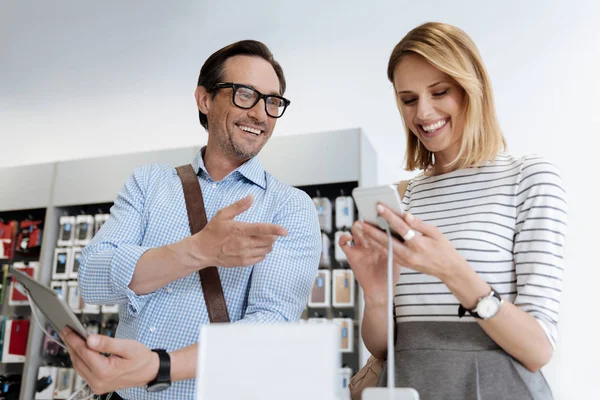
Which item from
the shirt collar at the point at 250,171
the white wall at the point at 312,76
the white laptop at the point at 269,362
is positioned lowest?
the white laptop at the point at 269,362

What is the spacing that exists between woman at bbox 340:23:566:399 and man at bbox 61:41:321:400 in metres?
0.31

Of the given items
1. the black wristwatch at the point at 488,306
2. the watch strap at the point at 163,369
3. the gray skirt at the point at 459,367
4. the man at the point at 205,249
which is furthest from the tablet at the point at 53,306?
the black wristwatch at the point at 488,306

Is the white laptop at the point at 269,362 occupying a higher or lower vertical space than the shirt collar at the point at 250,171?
lower

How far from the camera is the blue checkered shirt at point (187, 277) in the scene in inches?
58.9

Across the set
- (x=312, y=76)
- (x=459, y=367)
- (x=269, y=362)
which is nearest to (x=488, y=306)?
(x=459, y=367)

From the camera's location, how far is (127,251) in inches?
58.7

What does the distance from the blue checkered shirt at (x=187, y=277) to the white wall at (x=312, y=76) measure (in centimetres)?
239

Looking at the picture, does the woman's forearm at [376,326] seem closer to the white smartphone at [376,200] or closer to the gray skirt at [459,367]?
the gray skirt at [459,367]

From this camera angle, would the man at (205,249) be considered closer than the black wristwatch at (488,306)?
No

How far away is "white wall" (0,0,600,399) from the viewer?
11.6ft

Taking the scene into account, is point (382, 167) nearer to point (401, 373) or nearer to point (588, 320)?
point (588, 320)

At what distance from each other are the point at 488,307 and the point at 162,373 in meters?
0.72

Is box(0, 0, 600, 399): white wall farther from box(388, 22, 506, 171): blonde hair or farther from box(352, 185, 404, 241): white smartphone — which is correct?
box(352, 185, 404, 241): white smartphone

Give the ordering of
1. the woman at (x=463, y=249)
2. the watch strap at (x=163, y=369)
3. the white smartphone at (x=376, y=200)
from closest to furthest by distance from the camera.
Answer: the white smartphone at (x=376, y=200) → the woman at (x=463, y=249) → the watch strap at (x=163, y=369)
